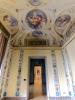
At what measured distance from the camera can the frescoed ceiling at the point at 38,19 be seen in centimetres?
413

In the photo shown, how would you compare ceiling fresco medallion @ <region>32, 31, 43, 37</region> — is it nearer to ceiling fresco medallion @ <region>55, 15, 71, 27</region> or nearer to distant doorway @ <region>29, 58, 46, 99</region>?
ceiling fresco medallion @ <region>55, 15, 71, 27</region>

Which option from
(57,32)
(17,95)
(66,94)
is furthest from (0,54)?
(66,94)

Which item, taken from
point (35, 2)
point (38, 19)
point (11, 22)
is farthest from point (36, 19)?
point (11, 22)

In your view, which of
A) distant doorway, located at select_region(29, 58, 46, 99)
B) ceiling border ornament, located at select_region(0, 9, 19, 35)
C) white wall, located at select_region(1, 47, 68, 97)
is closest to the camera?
ceiling border ornament, located at select_region(0, 9, 19, 35)

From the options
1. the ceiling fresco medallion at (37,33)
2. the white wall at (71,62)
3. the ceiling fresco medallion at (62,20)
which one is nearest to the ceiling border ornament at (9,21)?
the ceiling fresco medallion at (37,33)

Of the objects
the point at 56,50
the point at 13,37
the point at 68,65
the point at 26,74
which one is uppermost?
the point at 13,37

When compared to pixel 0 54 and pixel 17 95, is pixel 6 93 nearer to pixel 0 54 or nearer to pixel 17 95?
pixel 17 95

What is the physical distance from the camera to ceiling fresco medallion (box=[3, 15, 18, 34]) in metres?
4.81

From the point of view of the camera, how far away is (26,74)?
559 centimetres

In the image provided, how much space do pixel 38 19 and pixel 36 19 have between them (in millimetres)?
91

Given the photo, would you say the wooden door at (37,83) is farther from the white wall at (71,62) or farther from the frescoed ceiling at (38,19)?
the frescoed ceiling at (38,19)

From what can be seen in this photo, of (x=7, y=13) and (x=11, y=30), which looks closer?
(x=7, y=13)

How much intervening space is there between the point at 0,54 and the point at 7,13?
173 cm

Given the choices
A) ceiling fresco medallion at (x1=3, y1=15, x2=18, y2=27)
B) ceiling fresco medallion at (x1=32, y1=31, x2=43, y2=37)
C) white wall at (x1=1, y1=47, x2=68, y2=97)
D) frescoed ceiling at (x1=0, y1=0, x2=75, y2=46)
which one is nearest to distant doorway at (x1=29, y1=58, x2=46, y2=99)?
white wall at (x1=1, y1=47, x2=68, y2=97)
